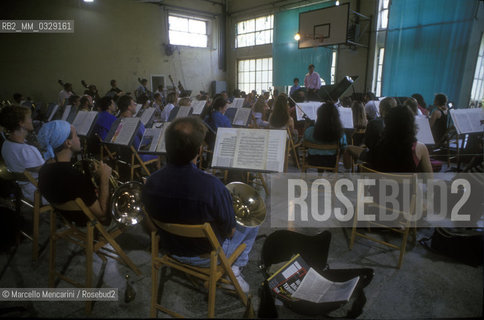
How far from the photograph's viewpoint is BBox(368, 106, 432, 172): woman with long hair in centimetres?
257

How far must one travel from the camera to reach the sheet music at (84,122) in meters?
4.39

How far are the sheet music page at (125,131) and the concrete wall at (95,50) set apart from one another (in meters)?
10.0

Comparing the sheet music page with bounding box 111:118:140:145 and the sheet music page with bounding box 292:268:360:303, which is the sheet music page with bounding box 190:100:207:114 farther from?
the sheet music page with bounding box 292:268:360:303

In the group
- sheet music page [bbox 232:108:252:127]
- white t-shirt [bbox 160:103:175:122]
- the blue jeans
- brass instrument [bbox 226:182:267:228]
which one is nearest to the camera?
the blue jeans

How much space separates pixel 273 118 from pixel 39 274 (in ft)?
12.0

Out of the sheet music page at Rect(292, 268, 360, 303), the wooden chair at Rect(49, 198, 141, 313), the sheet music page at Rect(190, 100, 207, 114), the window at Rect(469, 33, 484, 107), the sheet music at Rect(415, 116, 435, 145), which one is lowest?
the sheet music page at Rect(292, 268, 360, 303)

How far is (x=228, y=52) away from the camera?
1616 cm

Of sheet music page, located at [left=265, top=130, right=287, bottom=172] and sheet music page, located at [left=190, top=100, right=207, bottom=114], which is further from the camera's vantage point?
sheet music page, located at [left=190, top=100, right=207, bottom=114]

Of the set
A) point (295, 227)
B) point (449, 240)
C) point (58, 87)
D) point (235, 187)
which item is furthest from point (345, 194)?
point (58, 87)

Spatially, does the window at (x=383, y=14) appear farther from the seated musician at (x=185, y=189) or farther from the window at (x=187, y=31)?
the seated musician at (x=185, y=189)

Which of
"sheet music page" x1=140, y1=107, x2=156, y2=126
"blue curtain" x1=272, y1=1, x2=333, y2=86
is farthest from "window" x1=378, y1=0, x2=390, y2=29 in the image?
"sheet music page" x1=140, y1=107, x2=156, y2=126

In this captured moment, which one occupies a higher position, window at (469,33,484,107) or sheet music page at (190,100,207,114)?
window at (469,33,484,107)

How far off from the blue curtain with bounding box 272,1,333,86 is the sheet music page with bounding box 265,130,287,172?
1030cm

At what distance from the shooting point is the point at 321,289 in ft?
6.77
